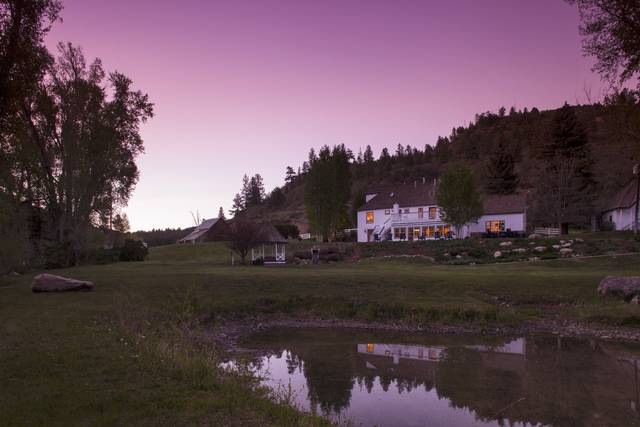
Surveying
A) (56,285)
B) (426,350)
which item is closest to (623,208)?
(426,350)

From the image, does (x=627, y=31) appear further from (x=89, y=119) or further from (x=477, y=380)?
(x=89, y=119)

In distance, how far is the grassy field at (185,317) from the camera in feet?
25.9

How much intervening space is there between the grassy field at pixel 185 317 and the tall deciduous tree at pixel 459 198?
16.9m

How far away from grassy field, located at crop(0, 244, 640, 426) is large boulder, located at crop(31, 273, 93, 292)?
49 centimetres

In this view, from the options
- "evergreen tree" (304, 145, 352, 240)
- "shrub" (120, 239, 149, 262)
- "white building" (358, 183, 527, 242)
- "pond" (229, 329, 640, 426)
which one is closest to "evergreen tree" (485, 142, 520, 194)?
"white building" (358, 183, 527, 242)

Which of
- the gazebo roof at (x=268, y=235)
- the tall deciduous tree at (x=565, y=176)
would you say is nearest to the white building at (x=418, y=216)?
the tall deciduous tree at (x=565, y=176)

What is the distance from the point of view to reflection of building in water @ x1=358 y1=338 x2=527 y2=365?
17.2 m

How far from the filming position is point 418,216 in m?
64.8

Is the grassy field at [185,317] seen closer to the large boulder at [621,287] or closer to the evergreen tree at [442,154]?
the large boulder at [621,287]

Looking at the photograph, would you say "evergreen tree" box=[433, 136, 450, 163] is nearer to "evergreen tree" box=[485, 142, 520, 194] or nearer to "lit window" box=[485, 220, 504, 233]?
"evergreen tree" box=[485, 142, 520, 194]

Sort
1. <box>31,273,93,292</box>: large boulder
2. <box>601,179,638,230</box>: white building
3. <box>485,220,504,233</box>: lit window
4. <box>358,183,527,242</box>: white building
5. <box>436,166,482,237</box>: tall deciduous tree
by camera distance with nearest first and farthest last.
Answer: <box>31,273,93,292</box>: large boulder → <box>436,166,482,237</box>: tall deciduous tree → <box>601,179,638,230</box>: white building → <box>358,183,527,242</box>: white building → <box>485,220,504,233</box>: lit window

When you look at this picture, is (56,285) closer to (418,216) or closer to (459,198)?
(459,198)

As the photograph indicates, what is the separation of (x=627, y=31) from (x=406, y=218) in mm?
47798

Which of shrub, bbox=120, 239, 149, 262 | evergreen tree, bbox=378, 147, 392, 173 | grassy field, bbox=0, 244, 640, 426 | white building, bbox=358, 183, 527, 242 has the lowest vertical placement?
grassy field, bbox=0, 244, 640, 426
